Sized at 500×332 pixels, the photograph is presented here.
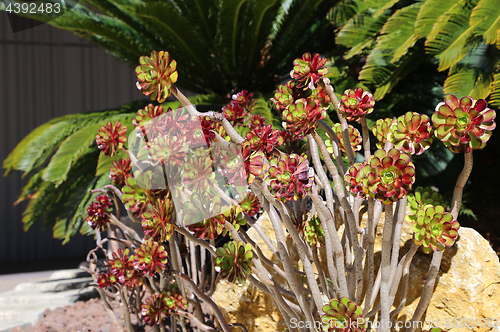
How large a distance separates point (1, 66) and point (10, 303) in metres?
4.30

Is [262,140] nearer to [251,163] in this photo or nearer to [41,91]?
[251,163]

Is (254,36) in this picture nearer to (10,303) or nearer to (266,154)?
(266,154)

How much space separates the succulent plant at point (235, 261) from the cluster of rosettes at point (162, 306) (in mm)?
473

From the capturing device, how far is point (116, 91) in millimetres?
6000

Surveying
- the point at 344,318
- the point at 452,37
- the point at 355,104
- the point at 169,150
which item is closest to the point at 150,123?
the point at 169,150

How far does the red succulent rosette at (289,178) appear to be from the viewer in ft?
2.29

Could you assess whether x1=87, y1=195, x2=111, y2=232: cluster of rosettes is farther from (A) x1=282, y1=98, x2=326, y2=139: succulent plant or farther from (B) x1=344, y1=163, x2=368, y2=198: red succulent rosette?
(B) x1=344, y1=163, x2=368, y2=198: red succulent rosette

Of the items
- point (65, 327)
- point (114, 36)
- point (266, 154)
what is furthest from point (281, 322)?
point (114, 36)

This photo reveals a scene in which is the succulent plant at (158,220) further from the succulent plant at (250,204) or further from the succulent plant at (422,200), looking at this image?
the succulent plant at (422,200)

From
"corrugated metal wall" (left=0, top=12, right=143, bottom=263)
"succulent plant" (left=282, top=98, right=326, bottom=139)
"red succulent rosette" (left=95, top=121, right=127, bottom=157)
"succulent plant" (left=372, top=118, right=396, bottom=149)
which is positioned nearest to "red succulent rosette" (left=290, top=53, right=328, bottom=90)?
"succulent plant" (left=282, top=98, right=326, bottom=139)

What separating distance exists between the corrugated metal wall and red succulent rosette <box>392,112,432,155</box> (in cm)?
567

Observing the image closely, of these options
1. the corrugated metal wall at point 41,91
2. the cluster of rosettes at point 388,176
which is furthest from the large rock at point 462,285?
the corrugated metal wall at point 41,91

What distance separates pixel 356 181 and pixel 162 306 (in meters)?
0.87

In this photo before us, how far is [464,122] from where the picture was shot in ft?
2.22
